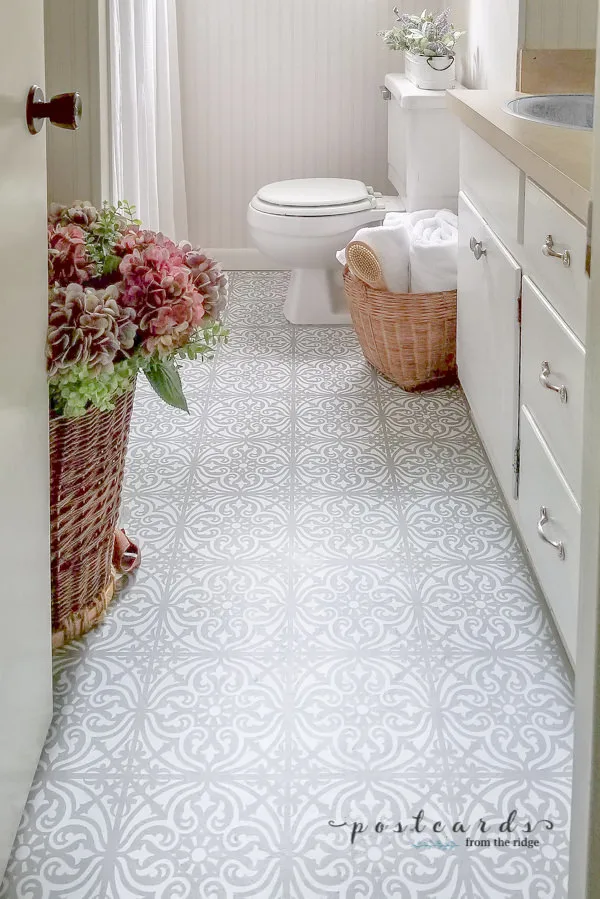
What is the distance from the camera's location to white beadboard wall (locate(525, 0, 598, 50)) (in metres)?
2.63

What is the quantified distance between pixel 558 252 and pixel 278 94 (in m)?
2.91

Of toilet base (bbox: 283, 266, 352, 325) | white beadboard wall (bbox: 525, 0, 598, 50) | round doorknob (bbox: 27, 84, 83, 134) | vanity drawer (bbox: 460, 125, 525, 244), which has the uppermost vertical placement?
white beadboard wall (bbox: 525, 0, 598, 50)

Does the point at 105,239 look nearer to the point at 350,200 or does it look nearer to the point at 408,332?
the point at 408,332

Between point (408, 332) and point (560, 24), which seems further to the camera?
point (408, 332)

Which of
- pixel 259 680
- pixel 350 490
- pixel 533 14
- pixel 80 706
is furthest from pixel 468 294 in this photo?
pixel 80 706

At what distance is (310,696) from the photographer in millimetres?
1641

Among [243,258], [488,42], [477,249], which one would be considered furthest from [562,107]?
[243,258]

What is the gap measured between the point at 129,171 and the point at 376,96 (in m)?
1.89

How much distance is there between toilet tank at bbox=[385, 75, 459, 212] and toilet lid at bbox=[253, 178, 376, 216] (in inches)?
6.7

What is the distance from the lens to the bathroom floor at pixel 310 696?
1.30m

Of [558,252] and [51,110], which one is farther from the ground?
[51,110]

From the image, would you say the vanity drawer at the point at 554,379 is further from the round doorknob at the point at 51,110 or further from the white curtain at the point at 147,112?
the white curtain at the point at 147,112

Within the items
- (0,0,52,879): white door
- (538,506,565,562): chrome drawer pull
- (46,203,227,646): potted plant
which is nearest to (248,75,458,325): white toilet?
(46,203,227,646): potted plant

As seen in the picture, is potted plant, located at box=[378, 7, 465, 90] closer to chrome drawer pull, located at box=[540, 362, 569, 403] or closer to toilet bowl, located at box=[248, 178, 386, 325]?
toilet bowl, located at box=[248, 178, 386, 325]
